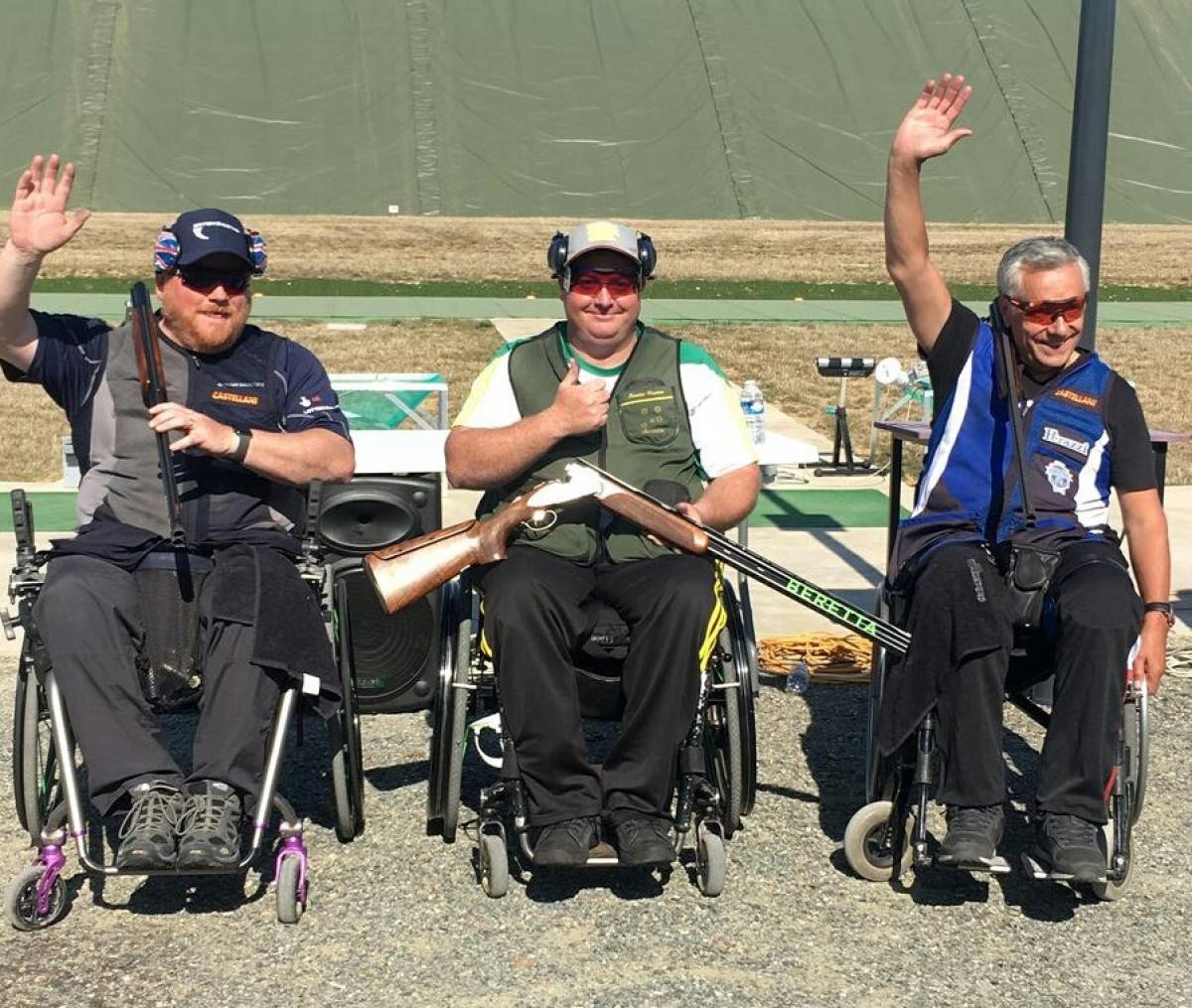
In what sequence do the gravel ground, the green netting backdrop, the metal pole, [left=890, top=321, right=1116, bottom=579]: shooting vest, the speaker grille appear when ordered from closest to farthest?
the gravel ground < [left=890, top=321, right=1116, bottom=579]: shooting vest < the speaker grille < the metal pole < the green netting backdrop

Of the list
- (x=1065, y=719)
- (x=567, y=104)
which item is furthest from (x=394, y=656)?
(x=567, y=104)

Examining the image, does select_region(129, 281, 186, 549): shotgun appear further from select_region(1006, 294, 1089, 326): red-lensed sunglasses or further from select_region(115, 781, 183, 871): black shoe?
select_region(1006, 294, 1089, 326): red-lensed sunglasses

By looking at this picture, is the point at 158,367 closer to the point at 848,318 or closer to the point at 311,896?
the point at 311,896

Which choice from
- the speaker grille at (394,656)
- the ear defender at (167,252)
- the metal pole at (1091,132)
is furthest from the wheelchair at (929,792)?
the ear defender at (167,252)

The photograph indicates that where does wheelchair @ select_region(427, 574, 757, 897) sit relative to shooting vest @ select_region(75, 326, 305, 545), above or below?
below

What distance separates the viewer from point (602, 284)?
15.0 ft

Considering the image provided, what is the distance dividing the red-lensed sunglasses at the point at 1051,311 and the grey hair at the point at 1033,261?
4 centimetres

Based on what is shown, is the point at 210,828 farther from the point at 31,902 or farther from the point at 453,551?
the point at 453,551

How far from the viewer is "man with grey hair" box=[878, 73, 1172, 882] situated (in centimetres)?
400

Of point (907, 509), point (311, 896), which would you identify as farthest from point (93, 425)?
point (907, 509)

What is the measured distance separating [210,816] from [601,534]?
125cm

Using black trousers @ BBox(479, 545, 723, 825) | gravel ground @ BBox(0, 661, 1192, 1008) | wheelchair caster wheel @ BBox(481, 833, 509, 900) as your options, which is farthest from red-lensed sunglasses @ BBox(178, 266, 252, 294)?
wheelchair caster wheel @ BBox(481, 833, 509, 900)

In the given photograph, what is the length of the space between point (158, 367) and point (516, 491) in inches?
38.1

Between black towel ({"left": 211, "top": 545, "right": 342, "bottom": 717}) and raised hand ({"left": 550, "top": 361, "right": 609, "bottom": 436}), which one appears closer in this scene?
black towel ({"left": 211, "top": 545, "right": 342, "bottom": 717})
